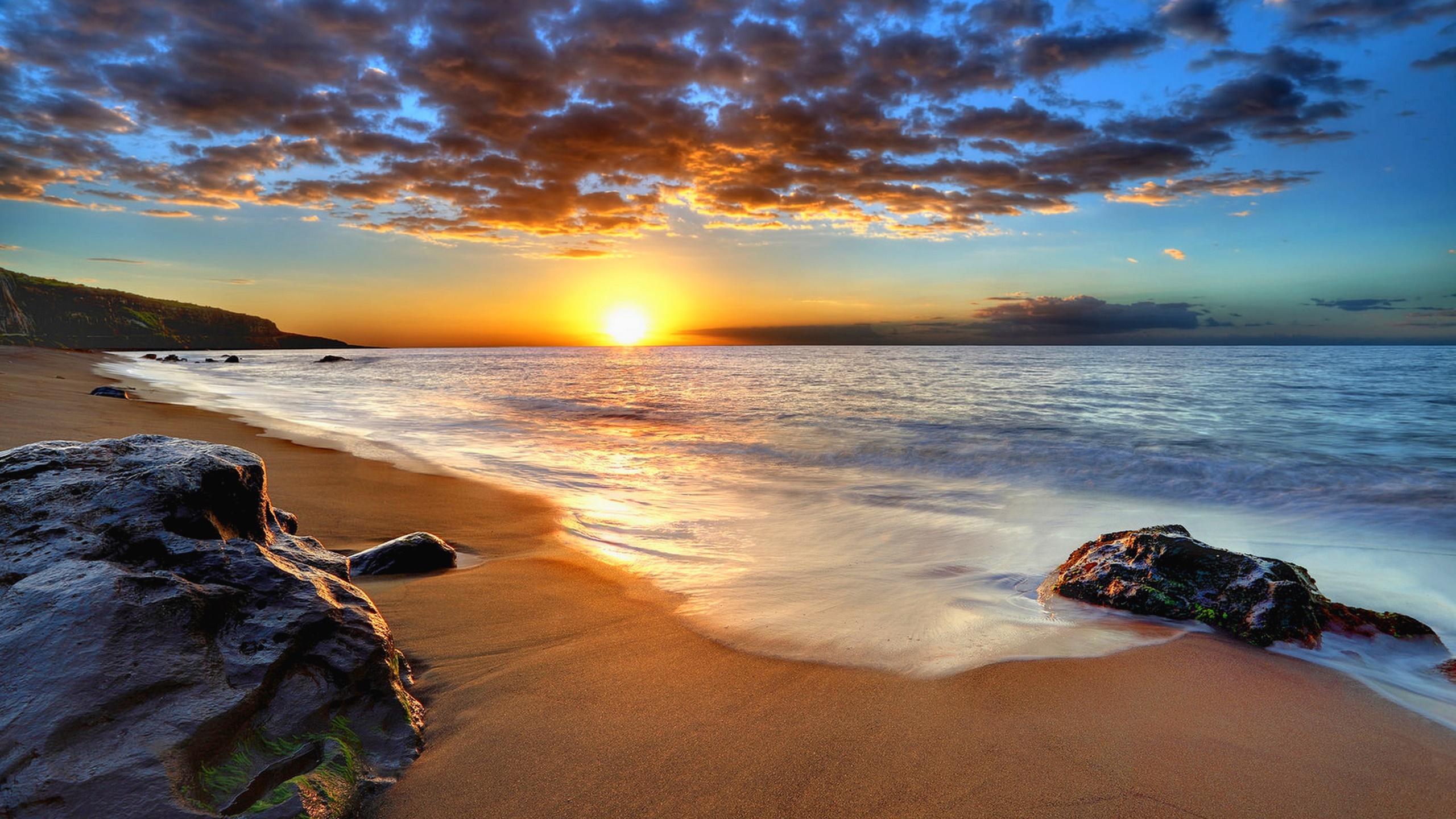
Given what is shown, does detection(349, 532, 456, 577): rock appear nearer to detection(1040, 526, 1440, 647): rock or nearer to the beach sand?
the beach sand

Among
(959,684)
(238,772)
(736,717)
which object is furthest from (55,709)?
(959,684)

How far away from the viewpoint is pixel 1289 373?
1278 inches

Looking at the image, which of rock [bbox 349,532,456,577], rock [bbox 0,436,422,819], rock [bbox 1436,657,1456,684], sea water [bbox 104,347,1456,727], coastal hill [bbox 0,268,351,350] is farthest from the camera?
coastal hill [bbox 0,268,351,350]

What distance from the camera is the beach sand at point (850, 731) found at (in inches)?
80.4

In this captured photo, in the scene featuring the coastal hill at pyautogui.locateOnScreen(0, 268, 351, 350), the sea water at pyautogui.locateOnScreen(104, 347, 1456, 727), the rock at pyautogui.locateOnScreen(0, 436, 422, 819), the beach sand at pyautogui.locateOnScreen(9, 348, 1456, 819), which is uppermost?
the coastal hill at pyautogui.locateOnScreen(0, 268, 351, 350)

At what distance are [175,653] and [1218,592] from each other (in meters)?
4.92

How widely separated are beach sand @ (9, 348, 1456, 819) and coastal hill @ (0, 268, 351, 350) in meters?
93.5

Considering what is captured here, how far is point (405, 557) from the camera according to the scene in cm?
400

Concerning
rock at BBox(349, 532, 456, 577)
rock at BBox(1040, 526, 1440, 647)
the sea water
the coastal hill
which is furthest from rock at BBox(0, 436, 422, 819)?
the coastal hill

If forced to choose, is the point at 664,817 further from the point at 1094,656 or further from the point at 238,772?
the point at 1094,656

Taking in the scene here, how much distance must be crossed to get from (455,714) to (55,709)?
113 cm

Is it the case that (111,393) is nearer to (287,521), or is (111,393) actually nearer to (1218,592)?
(287,521)

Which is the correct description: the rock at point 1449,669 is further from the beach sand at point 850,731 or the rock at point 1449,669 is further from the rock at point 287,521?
the rock at point 287,521

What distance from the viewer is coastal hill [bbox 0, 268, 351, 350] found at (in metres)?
73.0
